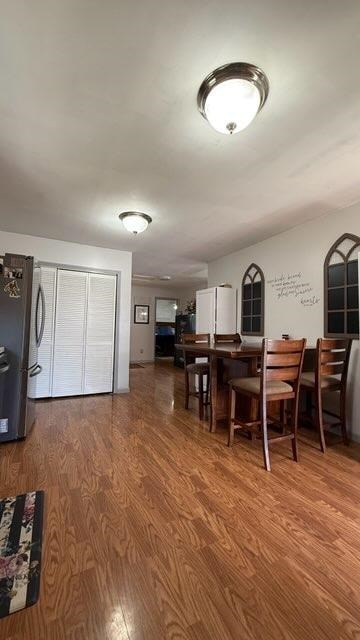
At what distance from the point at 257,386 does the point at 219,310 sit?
6.85 feet

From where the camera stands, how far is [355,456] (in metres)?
2.25

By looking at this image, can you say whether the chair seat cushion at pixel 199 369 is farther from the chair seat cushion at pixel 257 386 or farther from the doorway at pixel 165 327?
the doorway at pixel 165 327

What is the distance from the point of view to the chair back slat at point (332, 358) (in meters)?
2.26

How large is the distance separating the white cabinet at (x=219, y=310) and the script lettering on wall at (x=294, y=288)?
0.77 m

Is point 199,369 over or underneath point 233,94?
underneath

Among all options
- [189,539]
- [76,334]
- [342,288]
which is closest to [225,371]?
[342,288]

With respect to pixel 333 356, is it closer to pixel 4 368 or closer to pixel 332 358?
pixel 332 358

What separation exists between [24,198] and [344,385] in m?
3.53

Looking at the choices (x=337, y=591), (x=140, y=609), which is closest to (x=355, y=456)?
(x=337, y=591)

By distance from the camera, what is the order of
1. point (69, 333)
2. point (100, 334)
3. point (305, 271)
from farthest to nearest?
point (100, 334), point (69, 333), point (305, 271)

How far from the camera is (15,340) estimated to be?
7.79ft

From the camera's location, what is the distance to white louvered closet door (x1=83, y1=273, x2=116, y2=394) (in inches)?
158

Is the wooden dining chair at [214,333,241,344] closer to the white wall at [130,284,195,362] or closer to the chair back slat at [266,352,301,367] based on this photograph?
the chair back slat at [266,352,301,367]

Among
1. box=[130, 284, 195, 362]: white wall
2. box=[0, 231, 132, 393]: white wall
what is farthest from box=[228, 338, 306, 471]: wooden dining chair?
box=[130, 284, 195, 362]: white wall
